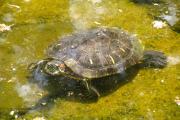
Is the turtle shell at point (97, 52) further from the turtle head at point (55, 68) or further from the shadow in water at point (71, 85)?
the shadow in water at point (71, 85)

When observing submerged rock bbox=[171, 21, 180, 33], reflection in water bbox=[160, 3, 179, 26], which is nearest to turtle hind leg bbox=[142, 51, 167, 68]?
submerged rock bbox=[171, 21, 180, 33]

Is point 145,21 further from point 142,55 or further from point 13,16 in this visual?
point 13,16

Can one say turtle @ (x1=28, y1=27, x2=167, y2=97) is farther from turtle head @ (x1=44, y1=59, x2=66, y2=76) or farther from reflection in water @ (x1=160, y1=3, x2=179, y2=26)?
reflection in water @ (x1=160, y1=3, x2=179, y2=26)

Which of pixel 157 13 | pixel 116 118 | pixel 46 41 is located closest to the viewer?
pixel 116 118

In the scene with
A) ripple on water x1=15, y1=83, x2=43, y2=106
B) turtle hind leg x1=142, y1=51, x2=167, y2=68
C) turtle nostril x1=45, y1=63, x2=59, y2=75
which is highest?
turtle nostril x1=45, y1=63, x2=59, y2=75

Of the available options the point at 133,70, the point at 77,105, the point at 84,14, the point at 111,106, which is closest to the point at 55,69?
the point at 77,105

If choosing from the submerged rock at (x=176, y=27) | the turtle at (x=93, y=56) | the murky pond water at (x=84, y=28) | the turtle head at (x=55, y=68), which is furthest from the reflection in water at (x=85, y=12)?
the turtle head at (x=55, y=68)

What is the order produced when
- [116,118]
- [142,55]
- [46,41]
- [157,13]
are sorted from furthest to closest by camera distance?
[157,13] → [46,41] → [142,55] → [116,118]
